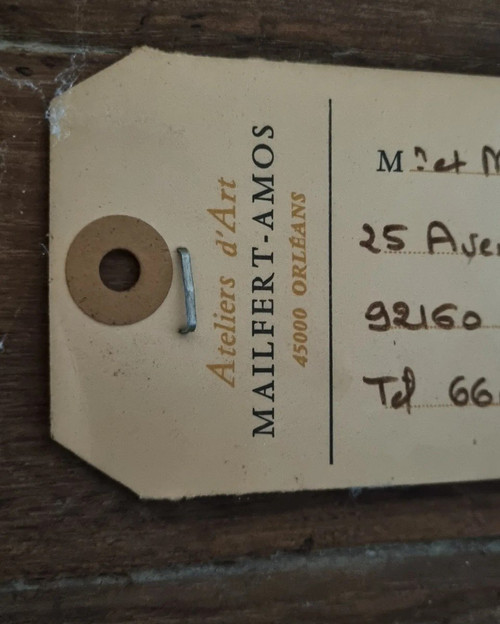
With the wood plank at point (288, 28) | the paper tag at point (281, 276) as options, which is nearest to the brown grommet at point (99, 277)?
the paper tag at point (281, 276)

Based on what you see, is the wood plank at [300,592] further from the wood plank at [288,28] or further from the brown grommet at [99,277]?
the wood plank at [288,28]

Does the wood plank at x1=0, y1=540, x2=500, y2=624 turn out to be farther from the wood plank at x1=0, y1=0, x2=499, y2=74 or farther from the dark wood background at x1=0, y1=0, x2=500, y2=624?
the wood plank at x1=0, y1=0, x2=499, y2=74

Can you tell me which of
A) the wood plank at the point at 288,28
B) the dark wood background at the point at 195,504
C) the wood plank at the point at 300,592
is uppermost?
the wood plank at the point at 288,28

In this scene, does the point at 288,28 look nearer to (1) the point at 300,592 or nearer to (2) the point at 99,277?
(2) the point at 99,277

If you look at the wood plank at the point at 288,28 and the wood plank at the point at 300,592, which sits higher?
the wood plank at the point at 288,28

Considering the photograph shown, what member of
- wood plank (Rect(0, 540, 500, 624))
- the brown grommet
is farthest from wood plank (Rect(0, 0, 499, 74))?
wood plank (Rect(0, 540, 500, 624))

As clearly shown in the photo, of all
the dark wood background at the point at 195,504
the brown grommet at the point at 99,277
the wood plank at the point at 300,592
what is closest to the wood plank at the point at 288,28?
the dark wood background at the point at 195,504

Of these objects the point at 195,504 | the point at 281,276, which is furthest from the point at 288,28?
the point at 195,504

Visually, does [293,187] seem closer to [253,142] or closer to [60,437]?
[253,142]
